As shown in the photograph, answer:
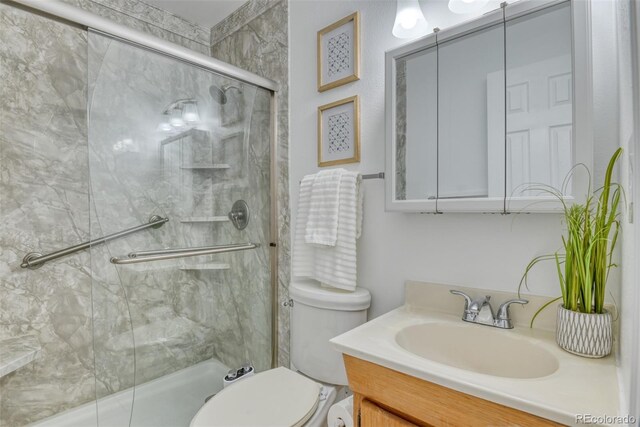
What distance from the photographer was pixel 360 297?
1241mm

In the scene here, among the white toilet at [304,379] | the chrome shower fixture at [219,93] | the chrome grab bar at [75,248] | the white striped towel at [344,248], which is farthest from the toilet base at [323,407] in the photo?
the chrome shower fixture at [219,93]

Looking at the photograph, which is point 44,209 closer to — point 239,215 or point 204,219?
point 204,219

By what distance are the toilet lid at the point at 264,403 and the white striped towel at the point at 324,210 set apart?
0.55m

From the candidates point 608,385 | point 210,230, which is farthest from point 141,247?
point 608,385

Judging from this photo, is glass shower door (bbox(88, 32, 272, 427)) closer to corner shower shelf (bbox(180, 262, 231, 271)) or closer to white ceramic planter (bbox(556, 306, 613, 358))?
corner shower shelf (bbox(180, 262, 231, 271))

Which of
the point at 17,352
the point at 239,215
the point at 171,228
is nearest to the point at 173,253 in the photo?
the point at 171,228

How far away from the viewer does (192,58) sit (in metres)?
1.38

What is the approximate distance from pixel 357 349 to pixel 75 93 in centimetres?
186

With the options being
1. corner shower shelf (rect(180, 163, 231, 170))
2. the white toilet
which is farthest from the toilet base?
corner shower shelf (rect(180, 163, 231, 170))

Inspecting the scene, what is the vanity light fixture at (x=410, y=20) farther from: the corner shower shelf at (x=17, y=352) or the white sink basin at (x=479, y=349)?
the corner shower shelf at (x=17, y=352)

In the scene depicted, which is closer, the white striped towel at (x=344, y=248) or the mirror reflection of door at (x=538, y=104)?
the mirror reflection of door at (x=538, y=104)

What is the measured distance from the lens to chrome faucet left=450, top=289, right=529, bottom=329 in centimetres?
95

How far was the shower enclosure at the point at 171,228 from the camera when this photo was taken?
1.20 meters

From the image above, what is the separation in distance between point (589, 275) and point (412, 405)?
0.53m
